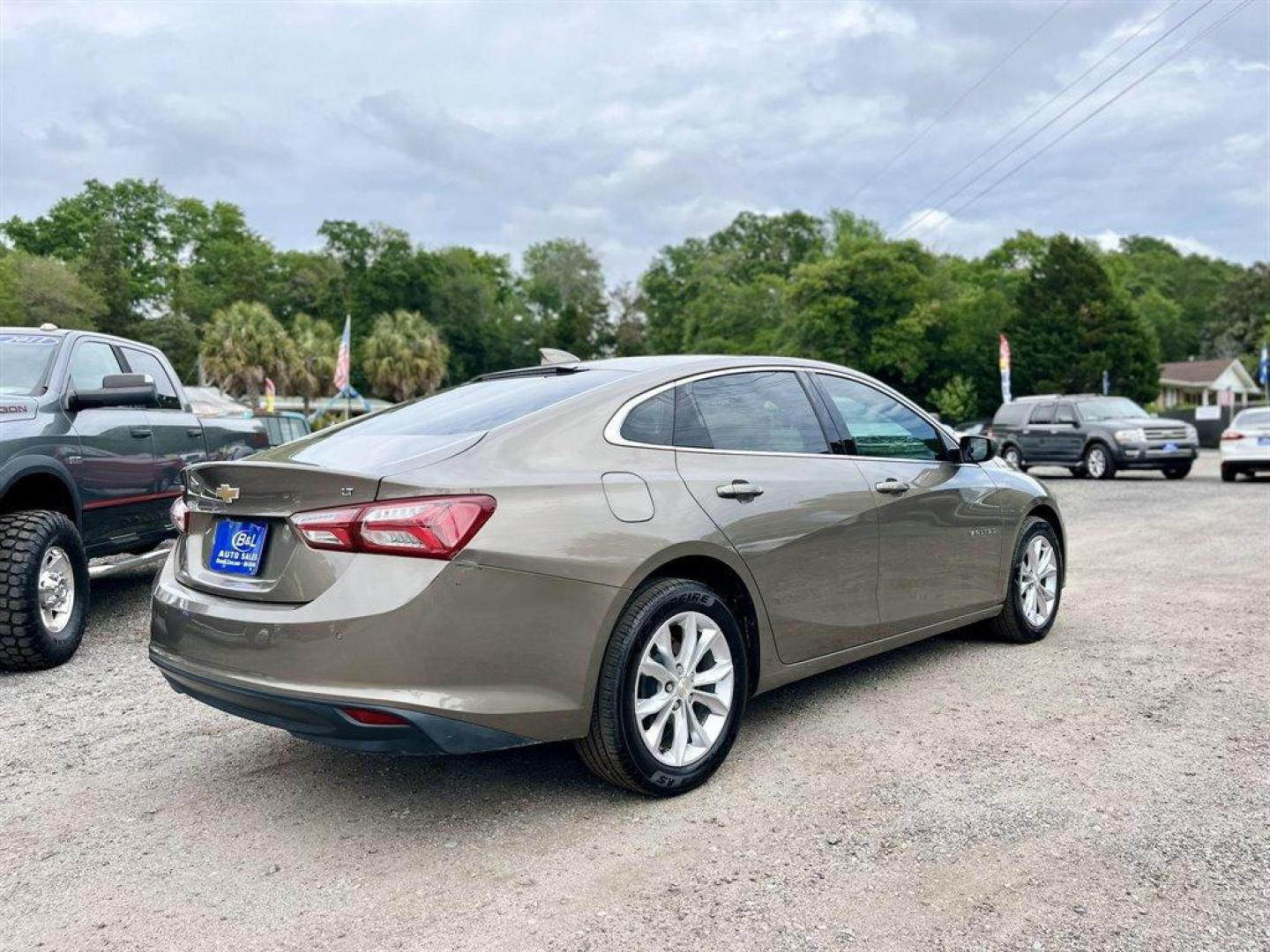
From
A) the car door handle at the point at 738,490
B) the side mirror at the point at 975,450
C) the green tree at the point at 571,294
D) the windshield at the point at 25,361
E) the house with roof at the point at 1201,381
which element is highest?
the green tree at the point at 571,294

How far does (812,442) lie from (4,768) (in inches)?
141

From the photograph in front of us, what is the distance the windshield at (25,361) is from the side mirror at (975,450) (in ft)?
17.8

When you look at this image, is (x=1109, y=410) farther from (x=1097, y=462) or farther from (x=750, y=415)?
(x=750, y=415)

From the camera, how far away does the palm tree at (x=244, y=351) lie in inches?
2140

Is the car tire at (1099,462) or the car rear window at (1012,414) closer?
the car tire at (1099,462)

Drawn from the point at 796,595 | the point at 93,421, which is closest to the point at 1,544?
the point at 93,421

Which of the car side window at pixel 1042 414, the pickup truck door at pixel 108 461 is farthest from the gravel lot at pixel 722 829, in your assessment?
the car side window at pixel 1042 414

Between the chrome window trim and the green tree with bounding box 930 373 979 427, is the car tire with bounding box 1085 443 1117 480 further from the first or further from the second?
the green tree with bounding box 930 373 979 427

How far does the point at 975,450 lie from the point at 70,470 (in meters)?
5.24

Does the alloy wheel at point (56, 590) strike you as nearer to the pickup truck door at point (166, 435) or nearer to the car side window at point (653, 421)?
the pickup truck door at point (166, 435)

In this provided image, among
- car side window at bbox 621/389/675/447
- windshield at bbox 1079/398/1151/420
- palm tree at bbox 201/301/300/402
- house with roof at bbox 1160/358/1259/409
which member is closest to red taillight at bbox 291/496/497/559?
car side window at bbox 621/389/675/447

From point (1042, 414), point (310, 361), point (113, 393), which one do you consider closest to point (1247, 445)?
point (1042, 414)

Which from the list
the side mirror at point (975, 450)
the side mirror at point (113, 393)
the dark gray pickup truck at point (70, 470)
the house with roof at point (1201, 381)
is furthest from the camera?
the house with roof at point (1201, 381)

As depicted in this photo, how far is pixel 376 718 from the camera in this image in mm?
3062
